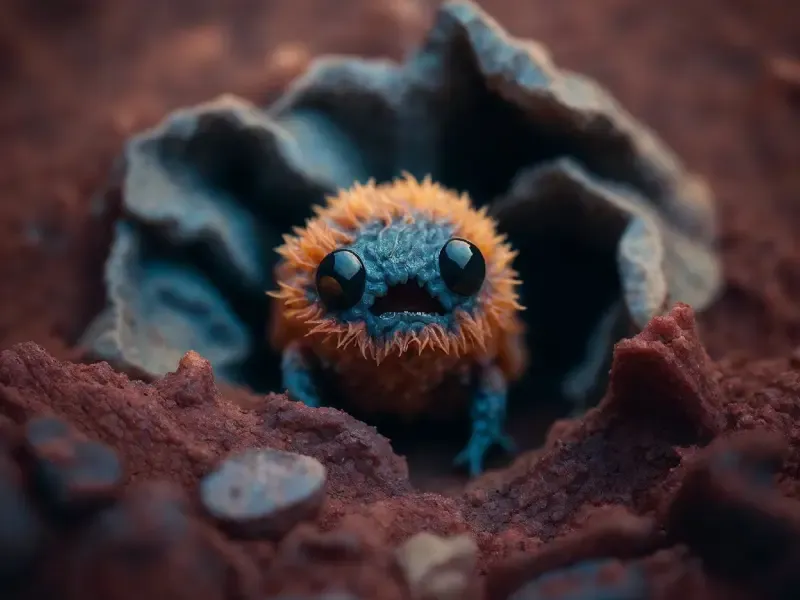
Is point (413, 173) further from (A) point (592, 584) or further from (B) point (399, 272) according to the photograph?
(A) point (592, 584)

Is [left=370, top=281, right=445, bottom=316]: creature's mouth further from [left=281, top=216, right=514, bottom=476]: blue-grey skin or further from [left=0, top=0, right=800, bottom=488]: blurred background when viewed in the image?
[left=0, top=0, right=800, bottom=488]: blurred background

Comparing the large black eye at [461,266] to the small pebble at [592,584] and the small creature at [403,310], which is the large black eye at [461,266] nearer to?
the small creature at [403,310]

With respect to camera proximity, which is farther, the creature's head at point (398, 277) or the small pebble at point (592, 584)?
the creature's head at point (398, 277)

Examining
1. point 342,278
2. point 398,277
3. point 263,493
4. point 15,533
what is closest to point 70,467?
point 15,533

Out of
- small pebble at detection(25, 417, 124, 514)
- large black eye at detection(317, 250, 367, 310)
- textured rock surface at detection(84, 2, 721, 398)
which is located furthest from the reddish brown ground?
small pebble at detection(25, 417, 124, 514)

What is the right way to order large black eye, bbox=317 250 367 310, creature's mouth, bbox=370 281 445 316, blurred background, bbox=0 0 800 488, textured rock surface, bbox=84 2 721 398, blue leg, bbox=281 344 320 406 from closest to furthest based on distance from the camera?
large black eye, bbox=317 250 367 310 < creature's mouth, bbox=370 281 445 316 < blue leg, bbox=281 344 320 406 < textured rock surface, bbox=84 2 721 398 < blurred background, bbox=0 0 800 488

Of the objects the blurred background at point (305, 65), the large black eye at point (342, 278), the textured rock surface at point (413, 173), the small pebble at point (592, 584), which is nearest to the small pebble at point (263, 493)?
the small pebble at point (592, 584)
